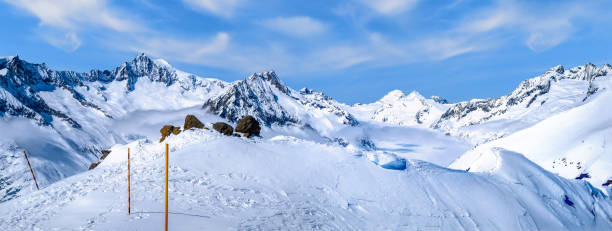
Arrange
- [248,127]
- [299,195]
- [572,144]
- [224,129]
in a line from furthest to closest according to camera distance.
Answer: [572,144], [224,129], [248,127], [299,195]

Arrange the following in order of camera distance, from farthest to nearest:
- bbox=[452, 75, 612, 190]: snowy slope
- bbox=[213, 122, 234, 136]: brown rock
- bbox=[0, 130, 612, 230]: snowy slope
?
1. bbox=[452, 75, 612, 190]: snowy slope
2. bbox=[213, 122, 234, 136]: brown rock
3. bbox=[0, 130, 612, 230]: snowy slope

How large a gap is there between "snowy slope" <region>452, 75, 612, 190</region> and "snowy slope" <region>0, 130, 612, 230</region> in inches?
353

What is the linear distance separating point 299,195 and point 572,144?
191 feet

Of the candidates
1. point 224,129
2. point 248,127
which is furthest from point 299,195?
point 224,129

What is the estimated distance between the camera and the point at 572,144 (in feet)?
210

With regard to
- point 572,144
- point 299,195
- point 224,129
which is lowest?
point 299,195

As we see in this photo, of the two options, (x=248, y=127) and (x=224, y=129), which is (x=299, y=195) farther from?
(x=224, y=129)

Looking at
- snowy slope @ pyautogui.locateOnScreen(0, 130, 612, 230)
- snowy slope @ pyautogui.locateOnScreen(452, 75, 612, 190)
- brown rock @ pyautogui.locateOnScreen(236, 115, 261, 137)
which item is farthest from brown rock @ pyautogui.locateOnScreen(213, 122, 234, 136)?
snowy slope @ pyautogui.locateOnScreen(452, 75, 612, 190)

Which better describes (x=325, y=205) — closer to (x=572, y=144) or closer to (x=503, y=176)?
(x=503, y=176)

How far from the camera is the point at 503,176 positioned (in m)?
32.0

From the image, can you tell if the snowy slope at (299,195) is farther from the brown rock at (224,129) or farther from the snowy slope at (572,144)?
the snowy slope at (572,144)

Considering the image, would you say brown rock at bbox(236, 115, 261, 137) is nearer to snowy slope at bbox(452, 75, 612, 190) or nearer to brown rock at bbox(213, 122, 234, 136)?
brown rock at bbox(213, 122, 234, 136)

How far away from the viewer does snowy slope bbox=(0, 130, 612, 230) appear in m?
19.3

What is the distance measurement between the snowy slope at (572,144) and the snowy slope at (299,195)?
896cm
